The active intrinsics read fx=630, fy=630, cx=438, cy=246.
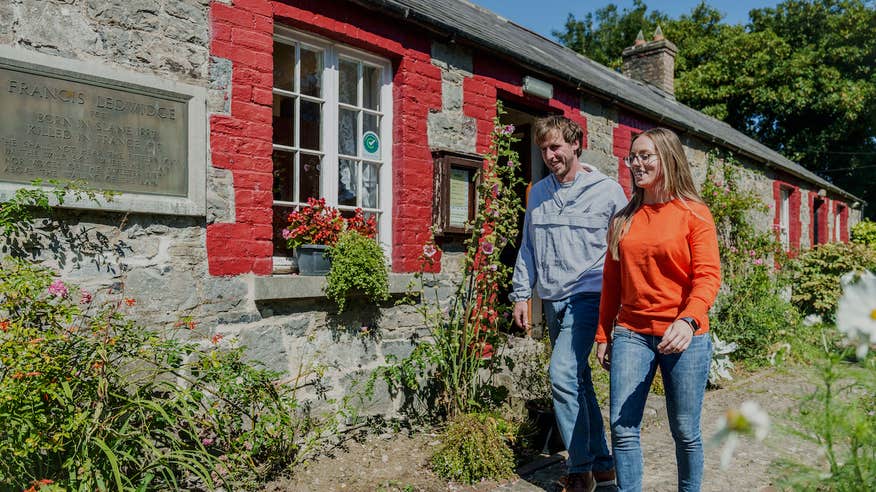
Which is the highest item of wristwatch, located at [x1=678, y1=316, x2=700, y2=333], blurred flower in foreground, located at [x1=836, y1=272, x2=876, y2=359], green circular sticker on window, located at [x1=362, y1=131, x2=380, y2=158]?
green circular sticker on window, located at [x1=362, y1=131, x2=380, y2=158]

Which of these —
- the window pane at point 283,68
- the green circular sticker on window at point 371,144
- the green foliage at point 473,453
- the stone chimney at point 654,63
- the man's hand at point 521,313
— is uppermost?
the stone chimney at point 654,63

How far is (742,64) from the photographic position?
2392 cm

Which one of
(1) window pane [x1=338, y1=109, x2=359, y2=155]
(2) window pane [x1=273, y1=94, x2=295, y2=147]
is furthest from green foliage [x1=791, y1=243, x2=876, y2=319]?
(2) window pane [x1=273, y1=94, x2=295, y2=147]

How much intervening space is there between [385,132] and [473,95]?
1.12m

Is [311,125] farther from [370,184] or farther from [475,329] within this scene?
[475,329]

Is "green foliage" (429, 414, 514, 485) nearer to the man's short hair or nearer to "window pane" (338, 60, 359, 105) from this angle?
the man's short hair

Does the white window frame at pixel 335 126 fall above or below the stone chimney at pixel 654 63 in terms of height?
below

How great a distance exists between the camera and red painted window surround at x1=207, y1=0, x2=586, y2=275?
4098 mm

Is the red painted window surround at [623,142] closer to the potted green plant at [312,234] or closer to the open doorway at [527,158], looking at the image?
the open doorway at [527,158]

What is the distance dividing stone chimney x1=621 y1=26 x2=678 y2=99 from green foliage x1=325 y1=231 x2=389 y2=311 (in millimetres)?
13215

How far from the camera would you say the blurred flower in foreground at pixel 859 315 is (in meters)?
1.16

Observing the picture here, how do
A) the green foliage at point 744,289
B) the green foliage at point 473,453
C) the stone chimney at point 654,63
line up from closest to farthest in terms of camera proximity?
the green foliage at point 473,453 < the green foliage at point 744,289 < the stone chimney at point 654,63

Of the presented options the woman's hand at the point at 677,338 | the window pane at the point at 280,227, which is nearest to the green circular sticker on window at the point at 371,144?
the window pane at the point at 280,227

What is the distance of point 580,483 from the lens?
3475mm
